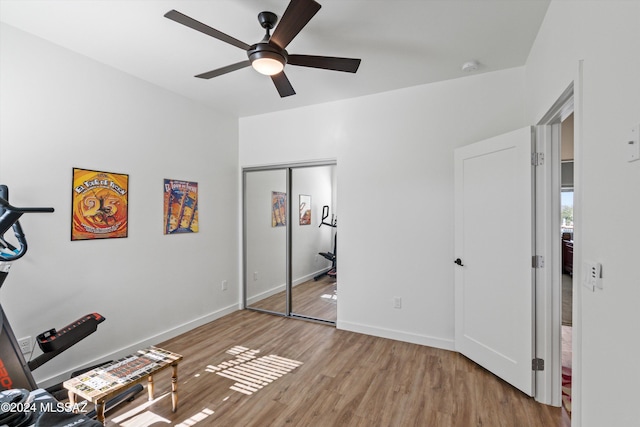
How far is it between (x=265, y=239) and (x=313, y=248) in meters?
0.71

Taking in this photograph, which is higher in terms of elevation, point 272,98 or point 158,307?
point 272,98

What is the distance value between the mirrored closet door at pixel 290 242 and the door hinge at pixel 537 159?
2204 mm

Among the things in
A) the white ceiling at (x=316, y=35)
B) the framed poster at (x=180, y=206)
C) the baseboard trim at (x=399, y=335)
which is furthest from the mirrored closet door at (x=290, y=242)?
the white ceiling at (x=316, y=35)

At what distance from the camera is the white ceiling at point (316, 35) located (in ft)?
6.57

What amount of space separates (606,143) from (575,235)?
21.6 inches

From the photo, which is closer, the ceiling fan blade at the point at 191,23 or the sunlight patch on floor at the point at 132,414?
the ceiling fan blade at the point at 191,23

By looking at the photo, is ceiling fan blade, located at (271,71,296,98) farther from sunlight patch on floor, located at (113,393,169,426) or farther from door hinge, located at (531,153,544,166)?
sunlight patch on floor, located at (113,393,169,426)

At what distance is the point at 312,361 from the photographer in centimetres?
285

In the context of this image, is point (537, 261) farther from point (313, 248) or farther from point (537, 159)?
point (313, 248)

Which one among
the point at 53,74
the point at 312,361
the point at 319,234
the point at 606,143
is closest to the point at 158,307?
the point at 312,361

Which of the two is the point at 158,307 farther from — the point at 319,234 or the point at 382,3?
the point at 382,3

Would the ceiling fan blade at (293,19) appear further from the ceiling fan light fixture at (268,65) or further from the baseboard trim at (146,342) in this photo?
the baseboard trim at (146,342)

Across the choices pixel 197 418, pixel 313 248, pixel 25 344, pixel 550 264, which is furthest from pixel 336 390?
pixel 25 344

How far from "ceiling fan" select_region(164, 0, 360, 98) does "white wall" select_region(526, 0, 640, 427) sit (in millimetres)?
1205
